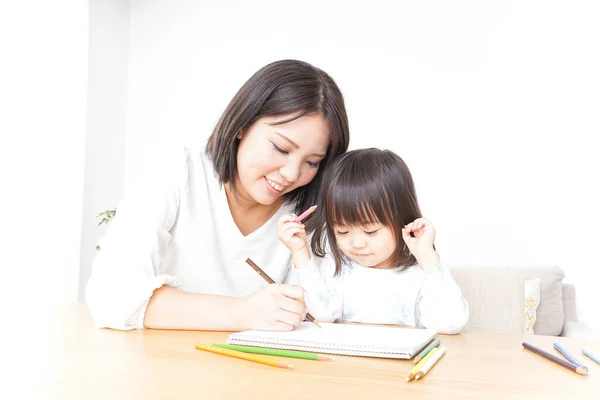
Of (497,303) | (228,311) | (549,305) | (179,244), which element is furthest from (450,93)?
(228,311)

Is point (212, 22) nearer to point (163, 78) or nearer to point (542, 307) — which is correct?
point (163, 78)

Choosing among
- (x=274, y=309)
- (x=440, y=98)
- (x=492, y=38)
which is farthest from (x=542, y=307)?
(x=274, y=309)

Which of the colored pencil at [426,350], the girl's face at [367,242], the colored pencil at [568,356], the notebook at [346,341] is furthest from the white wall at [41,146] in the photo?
the colored pencil at [568,356]

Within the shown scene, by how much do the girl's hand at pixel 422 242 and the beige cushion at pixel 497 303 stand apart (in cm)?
40

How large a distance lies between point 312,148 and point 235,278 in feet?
1.33

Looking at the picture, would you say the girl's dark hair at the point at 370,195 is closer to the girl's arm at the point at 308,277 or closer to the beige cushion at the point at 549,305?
the girl's arm at the point at 308,277

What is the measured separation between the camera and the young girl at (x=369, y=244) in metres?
1.29

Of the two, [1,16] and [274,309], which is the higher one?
[1,16]

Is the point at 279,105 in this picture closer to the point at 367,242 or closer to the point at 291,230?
the point at 291,230

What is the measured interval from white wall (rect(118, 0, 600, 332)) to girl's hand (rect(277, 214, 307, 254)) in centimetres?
185

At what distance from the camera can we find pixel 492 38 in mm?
3223

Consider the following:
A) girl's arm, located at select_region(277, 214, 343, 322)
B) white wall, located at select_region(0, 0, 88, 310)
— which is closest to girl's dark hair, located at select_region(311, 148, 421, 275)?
girl's arm, located at select_region(277, 214, 343, 322)

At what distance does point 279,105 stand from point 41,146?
2.29 metres

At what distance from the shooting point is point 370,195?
52.7 inches
